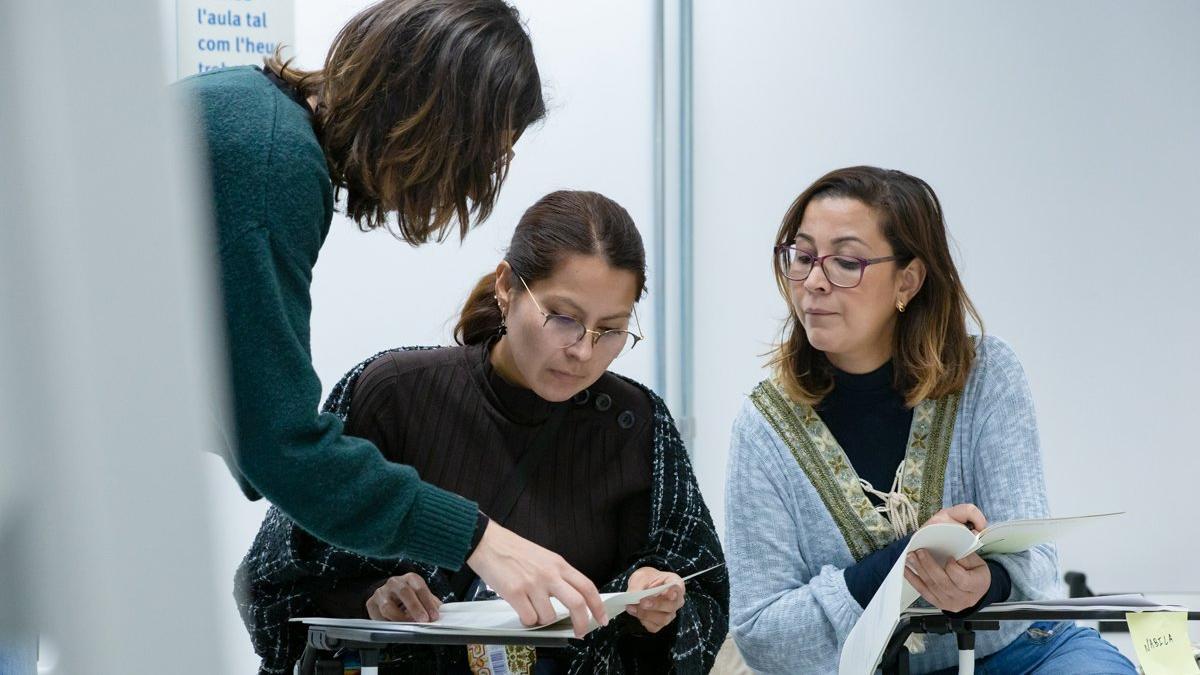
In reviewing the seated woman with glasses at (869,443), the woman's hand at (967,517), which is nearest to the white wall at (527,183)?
the seated woman with glasses at (869,443)

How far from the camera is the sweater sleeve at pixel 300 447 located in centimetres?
Result: 102

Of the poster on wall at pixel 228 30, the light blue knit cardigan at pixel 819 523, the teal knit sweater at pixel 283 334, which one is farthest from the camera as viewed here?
the poster on wall at pixel 228 30

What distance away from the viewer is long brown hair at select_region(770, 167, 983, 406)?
6.91ft

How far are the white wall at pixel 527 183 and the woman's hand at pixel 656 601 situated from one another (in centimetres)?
128

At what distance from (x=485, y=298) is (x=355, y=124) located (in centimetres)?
87

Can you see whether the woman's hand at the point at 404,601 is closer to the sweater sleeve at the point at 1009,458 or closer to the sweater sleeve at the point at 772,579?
the sweater sleeve at the point at 772,579

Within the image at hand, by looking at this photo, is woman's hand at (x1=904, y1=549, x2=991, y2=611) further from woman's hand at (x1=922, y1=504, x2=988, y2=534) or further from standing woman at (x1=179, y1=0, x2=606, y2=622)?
standing woman at (x1=179, y1=0, x2=606, y2=622)

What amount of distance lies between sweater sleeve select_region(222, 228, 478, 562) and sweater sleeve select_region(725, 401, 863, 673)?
0.90 meters

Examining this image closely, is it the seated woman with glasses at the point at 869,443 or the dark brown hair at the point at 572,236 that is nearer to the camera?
the dark brown hair at the point at 572,236

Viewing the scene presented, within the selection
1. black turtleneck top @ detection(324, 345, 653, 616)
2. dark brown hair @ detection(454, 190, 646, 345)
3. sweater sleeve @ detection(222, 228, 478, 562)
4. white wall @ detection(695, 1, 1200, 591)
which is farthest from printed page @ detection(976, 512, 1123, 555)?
white wall @ detection(695, 1, 1200, 591)

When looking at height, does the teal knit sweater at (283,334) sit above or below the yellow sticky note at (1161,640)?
above

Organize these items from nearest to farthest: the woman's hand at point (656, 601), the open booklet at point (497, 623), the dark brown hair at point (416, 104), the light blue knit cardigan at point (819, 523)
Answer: the dark brown hair at point (416, 104) → the open booklet at point (497, 623) → the woman's hand at point (656, 601) → the light blue knit cardigan at point (819, 523)

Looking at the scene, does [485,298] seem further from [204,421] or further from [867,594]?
[204,421]

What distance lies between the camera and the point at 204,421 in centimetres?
30
